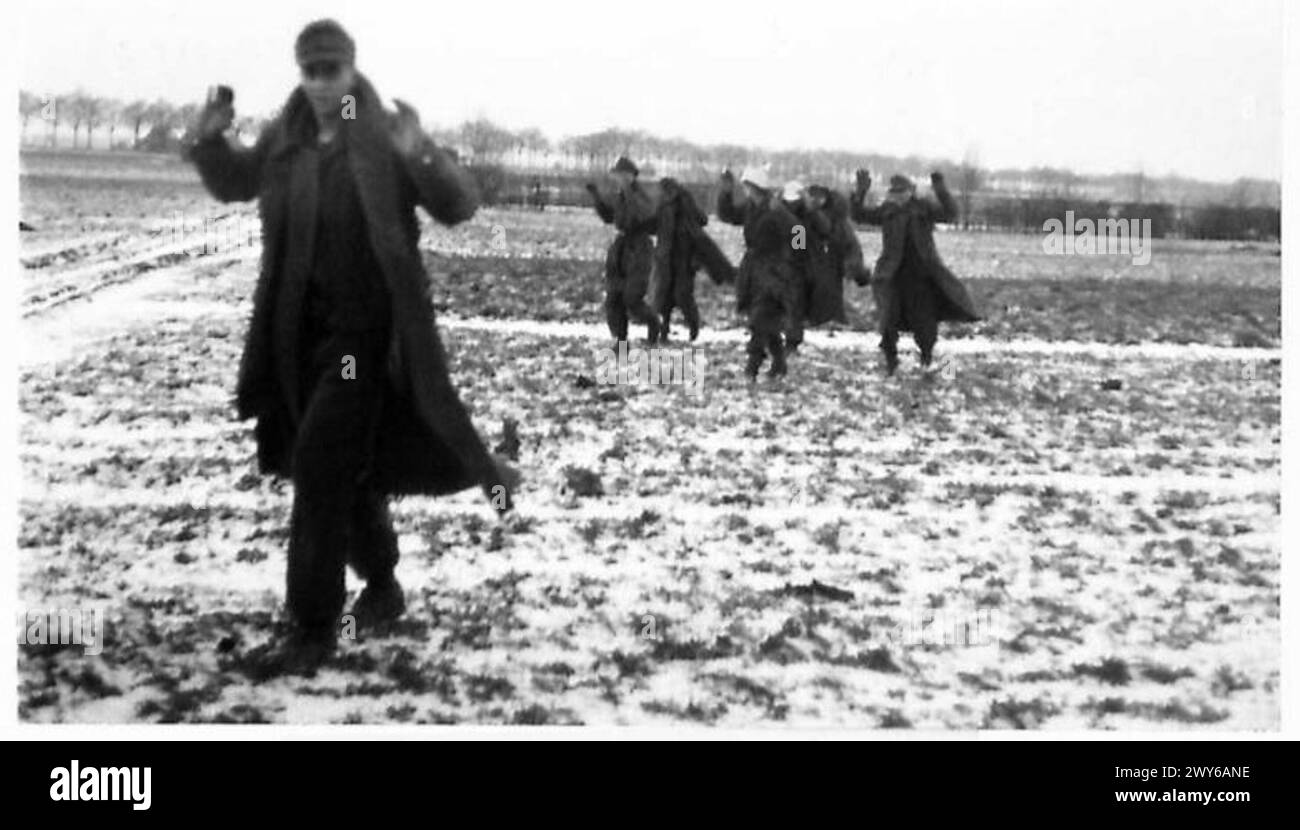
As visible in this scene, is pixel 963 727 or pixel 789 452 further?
pixel 789 452

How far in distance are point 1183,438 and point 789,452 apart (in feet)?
4.95

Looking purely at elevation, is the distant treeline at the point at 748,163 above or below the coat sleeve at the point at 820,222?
above

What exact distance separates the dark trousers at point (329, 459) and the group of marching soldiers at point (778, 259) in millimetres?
1661

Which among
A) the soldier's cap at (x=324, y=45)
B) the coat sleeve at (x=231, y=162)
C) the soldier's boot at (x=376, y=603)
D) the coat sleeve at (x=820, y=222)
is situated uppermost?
the soldier's cap at (x=324, y=45)

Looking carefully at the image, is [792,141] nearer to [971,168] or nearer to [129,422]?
[971,168]

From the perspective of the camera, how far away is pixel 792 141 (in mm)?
6055

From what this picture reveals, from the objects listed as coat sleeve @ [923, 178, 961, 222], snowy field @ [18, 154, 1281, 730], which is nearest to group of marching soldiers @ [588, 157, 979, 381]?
coat sleeve @ [923, 178, 961, 222]

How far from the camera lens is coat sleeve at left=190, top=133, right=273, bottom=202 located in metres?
4.94

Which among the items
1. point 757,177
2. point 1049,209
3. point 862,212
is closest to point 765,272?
point 862,212

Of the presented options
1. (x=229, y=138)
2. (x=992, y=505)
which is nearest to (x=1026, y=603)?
(x=992, y=505)

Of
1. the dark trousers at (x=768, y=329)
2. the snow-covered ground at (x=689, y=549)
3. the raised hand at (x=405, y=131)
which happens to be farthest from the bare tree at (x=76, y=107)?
the dark trousers at (x=768, y=329)

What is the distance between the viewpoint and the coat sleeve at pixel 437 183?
4.86 meters

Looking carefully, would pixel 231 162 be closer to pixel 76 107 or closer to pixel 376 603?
pixel 76 107

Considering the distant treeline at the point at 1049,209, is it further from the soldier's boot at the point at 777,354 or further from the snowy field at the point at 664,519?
the soldier's boot at the point at 777,354
